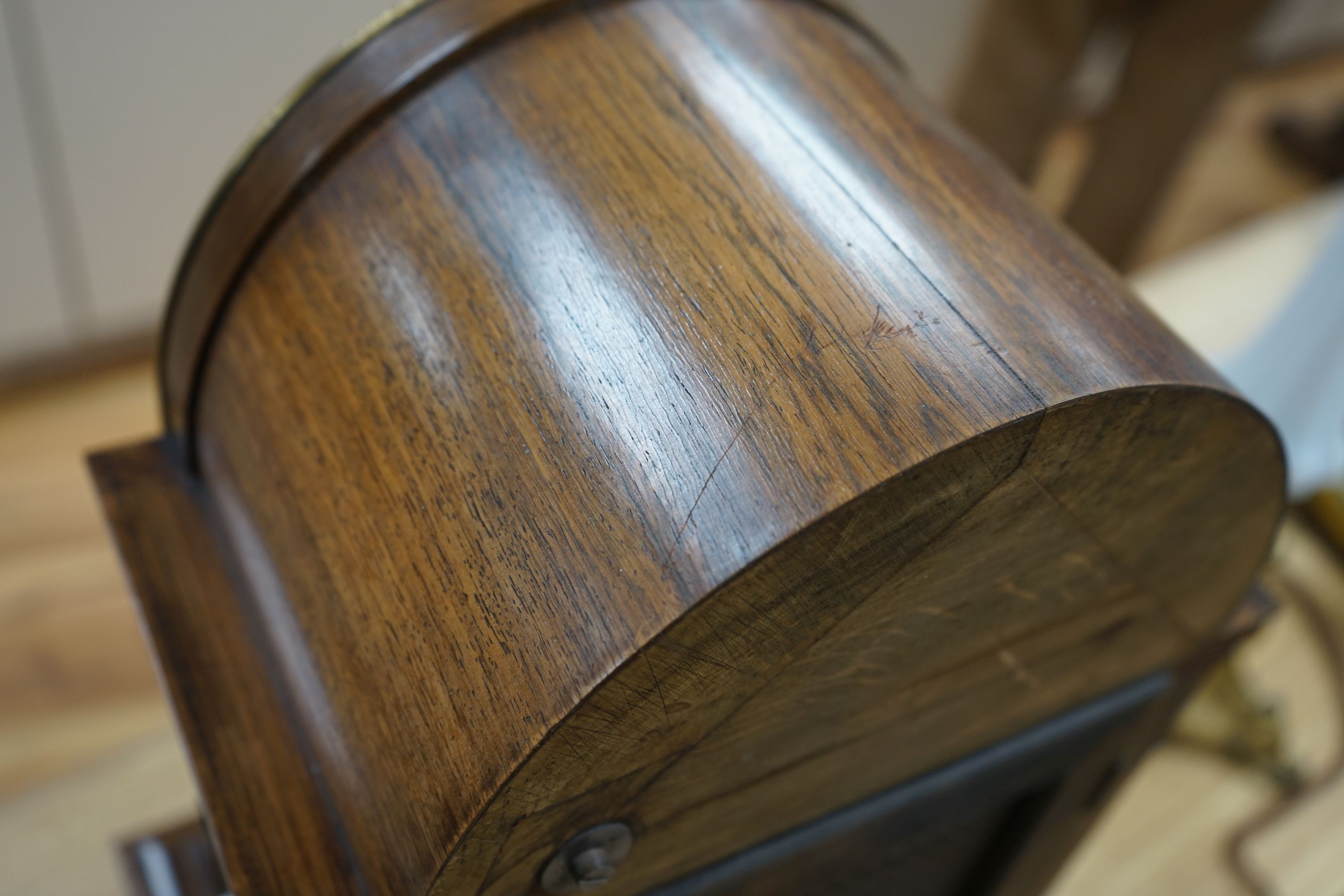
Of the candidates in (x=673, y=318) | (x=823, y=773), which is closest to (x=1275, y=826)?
(x=823, y=773)

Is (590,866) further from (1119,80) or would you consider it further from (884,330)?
(1119,80)

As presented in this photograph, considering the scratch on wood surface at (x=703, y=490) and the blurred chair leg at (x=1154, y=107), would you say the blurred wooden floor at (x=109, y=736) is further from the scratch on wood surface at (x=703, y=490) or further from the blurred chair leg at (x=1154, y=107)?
the scratch on wood surface at (x=703, y=490)

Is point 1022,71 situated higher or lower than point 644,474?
higher

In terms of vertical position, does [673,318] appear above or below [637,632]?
above

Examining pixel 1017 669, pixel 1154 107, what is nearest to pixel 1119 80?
pixel 1154 107

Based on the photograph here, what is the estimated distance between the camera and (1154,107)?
6.10 feet

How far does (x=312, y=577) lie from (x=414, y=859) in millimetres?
156

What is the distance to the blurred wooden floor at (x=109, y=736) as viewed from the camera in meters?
1.30

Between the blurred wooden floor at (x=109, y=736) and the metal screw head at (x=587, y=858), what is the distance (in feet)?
2.75

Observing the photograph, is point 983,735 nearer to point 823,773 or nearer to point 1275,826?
point 823,773

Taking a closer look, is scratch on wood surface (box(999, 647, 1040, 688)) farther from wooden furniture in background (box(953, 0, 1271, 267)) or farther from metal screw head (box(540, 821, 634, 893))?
wooden furniture in background (box(953, 0, 1271, 267))

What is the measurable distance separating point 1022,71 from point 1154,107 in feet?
0.74

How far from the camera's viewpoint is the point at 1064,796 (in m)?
0.86

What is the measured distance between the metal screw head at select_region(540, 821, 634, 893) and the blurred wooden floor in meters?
0.84
